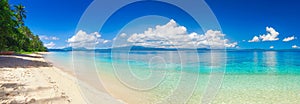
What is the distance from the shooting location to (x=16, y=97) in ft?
20.8

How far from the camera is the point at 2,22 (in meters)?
16.6

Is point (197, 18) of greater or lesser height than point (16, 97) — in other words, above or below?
above

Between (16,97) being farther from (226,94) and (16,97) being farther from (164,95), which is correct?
(226,94)

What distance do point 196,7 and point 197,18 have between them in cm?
37

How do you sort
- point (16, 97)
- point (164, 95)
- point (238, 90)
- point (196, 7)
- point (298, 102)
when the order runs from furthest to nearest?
point (238, 90) < point (164, 95) < point (298, 102) < point (196, 7) < point (16, 97)

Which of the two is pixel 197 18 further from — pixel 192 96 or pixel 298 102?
pixel 298 102

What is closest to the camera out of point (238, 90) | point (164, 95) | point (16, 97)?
point (16, 97)

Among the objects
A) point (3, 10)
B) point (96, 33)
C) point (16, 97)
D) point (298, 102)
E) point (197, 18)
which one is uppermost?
point (3, 10)

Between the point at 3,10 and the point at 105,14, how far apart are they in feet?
39.9

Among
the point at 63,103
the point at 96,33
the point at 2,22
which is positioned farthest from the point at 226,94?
the point at 2,22

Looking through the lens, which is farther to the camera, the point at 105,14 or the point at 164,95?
the point at 164,95

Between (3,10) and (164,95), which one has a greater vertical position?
(3,10)

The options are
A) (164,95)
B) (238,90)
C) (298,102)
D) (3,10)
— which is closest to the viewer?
(298,102)

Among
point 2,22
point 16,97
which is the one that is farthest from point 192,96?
point 2,22
